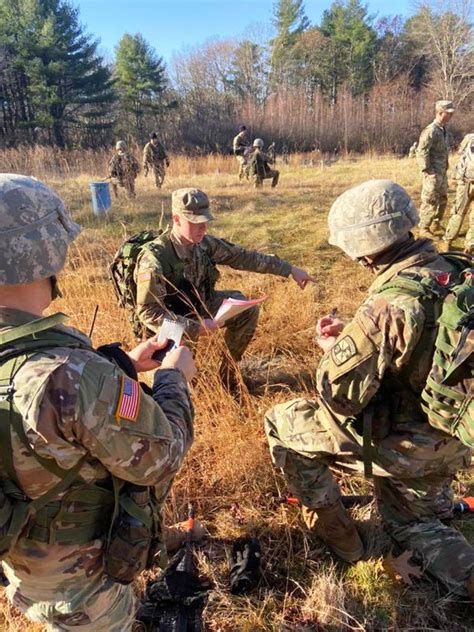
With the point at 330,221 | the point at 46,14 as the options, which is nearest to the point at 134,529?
the point at 330,221

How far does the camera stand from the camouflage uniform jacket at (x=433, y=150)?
23.0ft

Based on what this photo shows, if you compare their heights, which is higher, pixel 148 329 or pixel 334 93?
pixel 334 93

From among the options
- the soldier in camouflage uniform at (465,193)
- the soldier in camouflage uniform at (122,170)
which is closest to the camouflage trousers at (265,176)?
the soldier in camouflage uniform at (122,170)

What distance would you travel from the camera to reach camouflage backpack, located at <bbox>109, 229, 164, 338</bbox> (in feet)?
11.5

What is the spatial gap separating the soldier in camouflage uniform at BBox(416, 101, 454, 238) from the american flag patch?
6876mm

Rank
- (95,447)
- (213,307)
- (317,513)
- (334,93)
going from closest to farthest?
(95,447) → (317,513) → (213,307) → (334,93)

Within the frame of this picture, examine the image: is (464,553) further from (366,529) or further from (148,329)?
(148,329)

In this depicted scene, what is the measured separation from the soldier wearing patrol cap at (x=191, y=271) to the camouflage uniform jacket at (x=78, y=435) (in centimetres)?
180

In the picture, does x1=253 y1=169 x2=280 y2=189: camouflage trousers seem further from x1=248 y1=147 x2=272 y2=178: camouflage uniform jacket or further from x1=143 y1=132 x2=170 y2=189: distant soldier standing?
x1=143 y1=132 x2=170 y2=189: distant soldier standing

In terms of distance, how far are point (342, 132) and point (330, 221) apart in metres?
26.9

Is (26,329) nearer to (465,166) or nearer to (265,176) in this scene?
(465,166)

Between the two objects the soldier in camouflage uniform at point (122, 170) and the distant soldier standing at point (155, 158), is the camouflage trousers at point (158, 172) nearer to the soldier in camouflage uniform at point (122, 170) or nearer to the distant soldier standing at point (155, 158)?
the distant soldier standing at point (155, 158)

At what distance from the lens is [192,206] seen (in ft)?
10.7

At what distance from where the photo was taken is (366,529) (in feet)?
7.62
